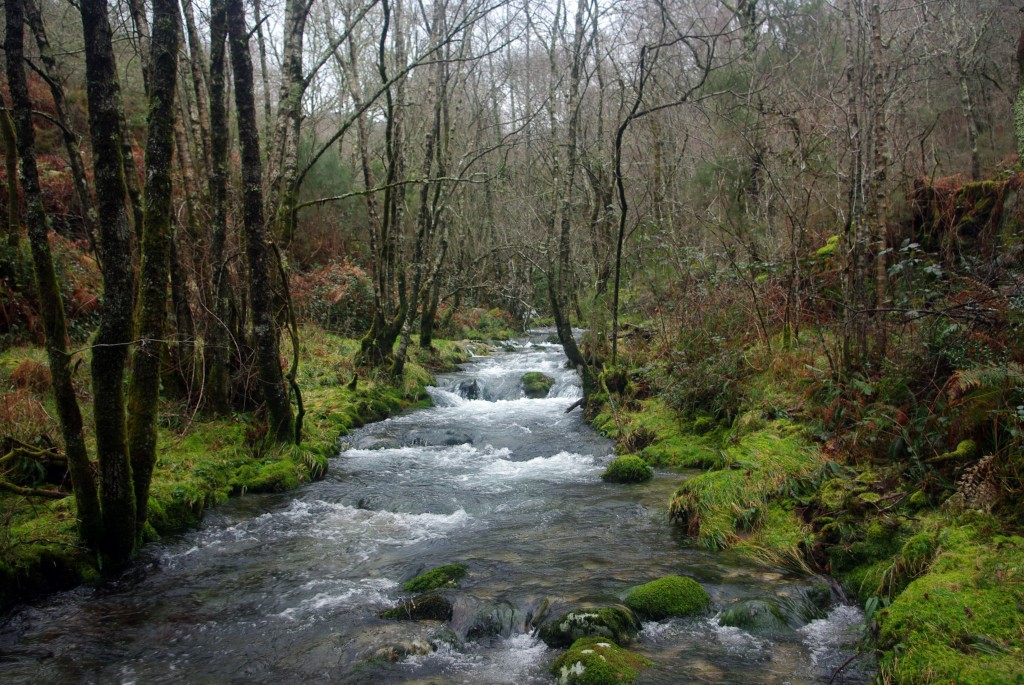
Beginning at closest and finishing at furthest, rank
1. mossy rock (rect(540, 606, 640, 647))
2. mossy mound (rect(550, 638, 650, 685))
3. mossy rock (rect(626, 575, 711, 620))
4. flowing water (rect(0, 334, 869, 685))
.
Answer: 1. mossy mound (rect(550, 638, 650, 685))
2. flowing water (rect(0, 334, 869, 685))
3. mossy rock (rect(540, 606, 640, 647))
4. mossy rock (rect(626, 575, 711, 620))

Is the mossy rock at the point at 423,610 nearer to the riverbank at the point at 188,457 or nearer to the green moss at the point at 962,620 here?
the riverbank at the point at 188,457

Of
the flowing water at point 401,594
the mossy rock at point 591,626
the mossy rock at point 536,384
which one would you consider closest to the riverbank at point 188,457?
the flowing water at point 401,594

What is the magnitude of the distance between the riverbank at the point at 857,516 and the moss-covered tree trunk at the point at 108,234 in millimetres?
5579

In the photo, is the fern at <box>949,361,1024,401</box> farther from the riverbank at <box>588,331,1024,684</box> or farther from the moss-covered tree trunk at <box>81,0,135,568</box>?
the moss-covered tree trunk at <box>81,0,135,568</box>

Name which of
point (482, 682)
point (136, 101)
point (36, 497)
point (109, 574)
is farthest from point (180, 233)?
point (136, 101)

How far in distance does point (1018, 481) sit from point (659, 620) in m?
2.78

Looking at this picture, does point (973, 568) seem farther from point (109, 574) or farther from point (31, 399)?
point (31, 399)

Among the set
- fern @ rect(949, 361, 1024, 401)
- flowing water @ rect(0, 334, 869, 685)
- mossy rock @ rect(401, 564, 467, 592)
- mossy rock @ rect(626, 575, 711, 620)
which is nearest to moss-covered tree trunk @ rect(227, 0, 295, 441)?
flowing water @ rect(0, 334, 869, 685)

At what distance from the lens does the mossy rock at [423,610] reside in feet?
17.6

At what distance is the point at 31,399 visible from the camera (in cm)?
734

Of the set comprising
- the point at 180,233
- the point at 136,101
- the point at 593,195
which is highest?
the point at 136,101

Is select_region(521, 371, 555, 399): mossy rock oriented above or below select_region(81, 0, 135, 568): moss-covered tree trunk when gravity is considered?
below

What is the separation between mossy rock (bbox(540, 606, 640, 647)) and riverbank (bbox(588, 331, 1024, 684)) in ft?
5.37

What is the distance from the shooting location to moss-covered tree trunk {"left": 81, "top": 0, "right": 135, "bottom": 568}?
5.16 metres
